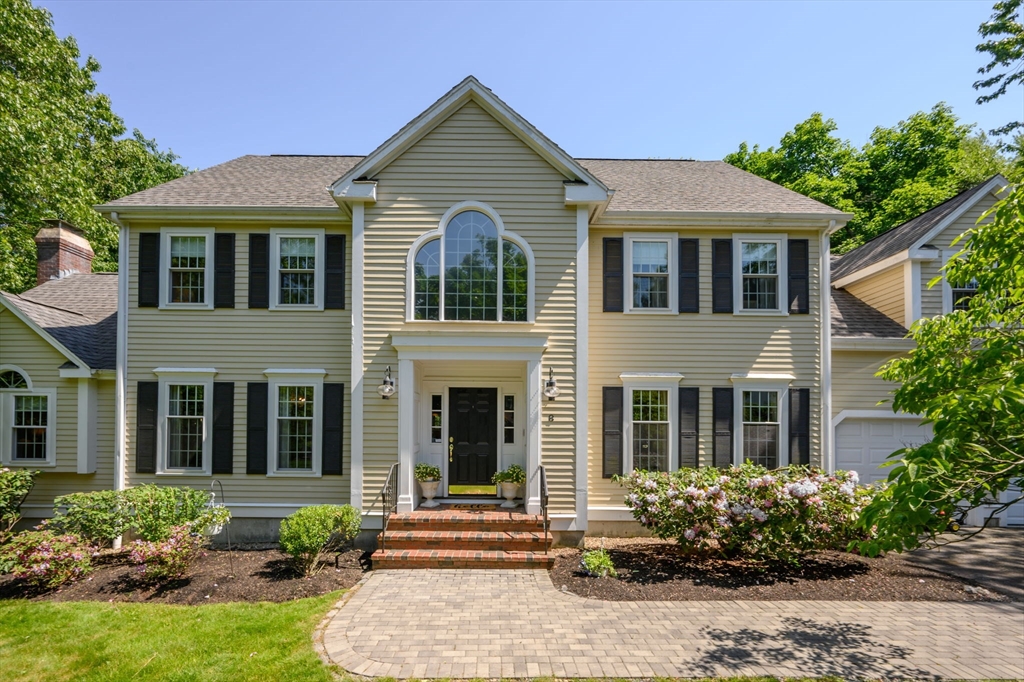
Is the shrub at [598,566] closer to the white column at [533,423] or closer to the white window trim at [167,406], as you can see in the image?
the white column at [533,423]

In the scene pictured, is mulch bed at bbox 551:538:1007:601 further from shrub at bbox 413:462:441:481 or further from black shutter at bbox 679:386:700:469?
shrub at bbox 413:462:441:481

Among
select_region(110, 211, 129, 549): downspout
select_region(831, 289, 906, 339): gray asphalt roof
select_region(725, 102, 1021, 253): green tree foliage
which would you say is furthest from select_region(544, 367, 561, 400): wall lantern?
select_region(725, 102, 1021, 253): green tree foliage

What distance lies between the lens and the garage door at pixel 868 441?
11055 mm

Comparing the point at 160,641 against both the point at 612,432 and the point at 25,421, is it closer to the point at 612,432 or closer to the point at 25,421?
the point at 25,421

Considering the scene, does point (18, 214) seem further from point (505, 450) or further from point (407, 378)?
point (505, 450)

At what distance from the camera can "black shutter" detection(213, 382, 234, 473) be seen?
1005 cm

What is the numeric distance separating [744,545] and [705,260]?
5.44 metres

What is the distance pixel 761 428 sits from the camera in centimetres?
1046

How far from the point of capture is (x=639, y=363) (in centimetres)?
1047

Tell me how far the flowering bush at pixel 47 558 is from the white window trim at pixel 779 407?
11.3 m

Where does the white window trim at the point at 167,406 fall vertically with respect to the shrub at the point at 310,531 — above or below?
above

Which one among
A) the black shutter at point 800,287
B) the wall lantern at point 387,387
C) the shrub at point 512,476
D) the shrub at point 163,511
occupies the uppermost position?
the black shutter at point 800,287

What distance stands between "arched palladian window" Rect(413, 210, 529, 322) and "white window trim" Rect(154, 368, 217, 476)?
442 centimetres

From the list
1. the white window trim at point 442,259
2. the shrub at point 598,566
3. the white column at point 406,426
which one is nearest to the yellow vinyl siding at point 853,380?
the shrub at point 598,566
